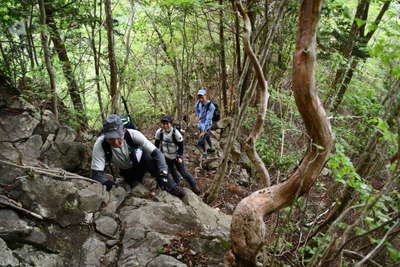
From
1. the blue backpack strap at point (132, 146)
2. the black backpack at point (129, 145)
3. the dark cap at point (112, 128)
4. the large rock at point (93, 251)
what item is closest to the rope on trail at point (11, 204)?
the large rock at point (93, 251)

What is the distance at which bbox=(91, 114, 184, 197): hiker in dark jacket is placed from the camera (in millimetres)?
5012

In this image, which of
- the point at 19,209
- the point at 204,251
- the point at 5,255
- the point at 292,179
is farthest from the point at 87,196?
the point at 292,179

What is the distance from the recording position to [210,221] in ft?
18.7

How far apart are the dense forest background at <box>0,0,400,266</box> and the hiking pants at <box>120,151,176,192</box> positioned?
123 centimetres

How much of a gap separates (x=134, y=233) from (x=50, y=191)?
164cm

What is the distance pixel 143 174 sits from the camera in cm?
641

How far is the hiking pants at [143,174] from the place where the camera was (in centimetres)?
597

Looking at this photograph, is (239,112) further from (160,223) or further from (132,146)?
(160,223)

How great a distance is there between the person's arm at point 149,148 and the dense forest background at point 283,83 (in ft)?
4.47

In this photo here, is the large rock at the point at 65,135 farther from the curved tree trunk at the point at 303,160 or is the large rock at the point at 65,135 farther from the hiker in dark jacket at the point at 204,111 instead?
the curved tree trunk at the point at 303,160

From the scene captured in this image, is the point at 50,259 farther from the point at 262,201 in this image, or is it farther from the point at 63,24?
the point at 63,24

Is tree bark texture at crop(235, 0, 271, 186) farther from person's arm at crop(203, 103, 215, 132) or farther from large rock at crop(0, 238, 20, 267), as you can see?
large rock at crop(0, 238, 20, 267)

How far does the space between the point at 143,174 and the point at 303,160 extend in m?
3.92

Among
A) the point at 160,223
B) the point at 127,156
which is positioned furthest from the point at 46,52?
the point at 160,223
